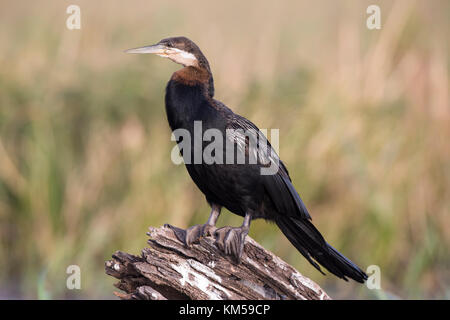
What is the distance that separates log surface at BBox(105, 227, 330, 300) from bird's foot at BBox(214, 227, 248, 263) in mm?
38

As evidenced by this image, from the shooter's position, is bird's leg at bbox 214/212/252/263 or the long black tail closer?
bird's leg at bbox 214/212/252/263

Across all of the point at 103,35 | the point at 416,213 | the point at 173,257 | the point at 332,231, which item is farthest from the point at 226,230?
the point at 103,35

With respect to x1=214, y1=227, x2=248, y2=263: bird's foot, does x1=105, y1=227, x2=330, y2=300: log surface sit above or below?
below

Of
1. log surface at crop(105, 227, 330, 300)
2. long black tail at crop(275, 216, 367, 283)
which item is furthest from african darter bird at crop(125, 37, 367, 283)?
log surface at crop(105, 227, 330, 300)

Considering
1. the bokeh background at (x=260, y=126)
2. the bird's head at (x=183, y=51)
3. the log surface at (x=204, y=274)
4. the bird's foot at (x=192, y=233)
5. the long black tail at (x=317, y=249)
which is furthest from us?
the bokeh background at (x=260, y=126)

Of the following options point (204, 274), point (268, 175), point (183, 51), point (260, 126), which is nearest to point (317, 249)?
point (268, 175)

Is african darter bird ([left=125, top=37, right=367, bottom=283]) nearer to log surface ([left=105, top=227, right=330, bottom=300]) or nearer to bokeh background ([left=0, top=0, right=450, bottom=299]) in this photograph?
log surface ([left=105, top=227, right=330, bottom=300])

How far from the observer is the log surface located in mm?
3615

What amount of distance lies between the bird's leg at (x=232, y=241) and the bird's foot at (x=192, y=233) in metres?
0.11

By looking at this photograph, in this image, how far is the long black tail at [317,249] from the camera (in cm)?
389

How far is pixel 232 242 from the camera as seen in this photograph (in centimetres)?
372

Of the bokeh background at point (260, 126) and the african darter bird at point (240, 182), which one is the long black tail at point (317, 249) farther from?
the bokeh background at point (260, 126)

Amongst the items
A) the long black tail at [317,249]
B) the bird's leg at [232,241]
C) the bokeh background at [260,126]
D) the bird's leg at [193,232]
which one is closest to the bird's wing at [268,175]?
the long black tail at [317,249]

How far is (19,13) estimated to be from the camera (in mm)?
11594
